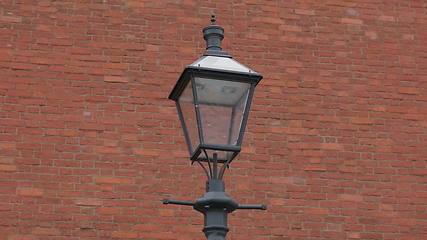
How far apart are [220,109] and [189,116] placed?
179mm

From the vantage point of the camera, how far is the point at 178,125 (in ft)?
24.4

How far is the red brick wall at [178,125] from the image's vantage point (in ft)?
23.4

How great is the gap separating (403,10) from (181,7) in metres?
2.10

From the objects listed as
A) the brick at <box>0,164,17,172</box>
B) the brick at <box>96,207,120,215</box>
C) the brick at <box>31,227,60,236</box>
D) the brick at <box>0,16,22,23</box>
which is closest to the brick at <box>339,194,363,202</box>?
the brick at <box>96,207,120,215</box>

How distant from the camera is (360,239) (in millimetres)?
7406

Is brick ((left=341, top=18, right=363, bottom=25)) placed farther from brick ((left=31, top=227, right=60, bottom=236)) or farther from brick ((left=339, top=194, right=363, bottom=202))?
brick ((left=31, top=227, right=60, bottom=236))

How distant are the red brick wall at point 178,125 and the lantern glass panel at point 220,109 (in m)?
2.59

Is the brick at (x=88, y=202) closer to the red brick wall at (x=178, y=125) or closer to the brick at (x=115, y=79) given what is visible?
the red brick wall at (x=178, y=125)

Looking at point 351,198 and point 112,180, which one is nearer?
point 112,180

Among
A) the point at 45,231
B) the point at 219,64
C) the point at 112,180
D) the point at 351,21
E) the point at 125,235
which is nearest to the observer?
the point at 219,64

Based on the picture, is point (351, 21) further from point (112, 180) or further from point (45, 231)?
point (45, 231)

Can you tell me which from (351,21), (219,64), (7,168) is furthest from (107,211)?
(351,21)

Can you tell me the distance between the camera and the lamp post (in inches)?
184

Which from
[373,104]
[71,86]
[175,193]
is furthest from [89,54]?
[373,104]
